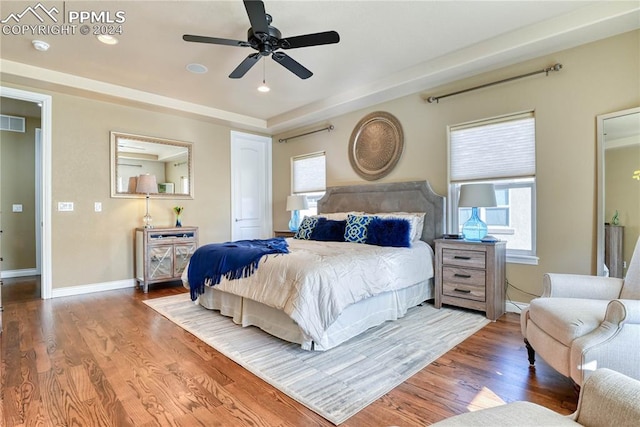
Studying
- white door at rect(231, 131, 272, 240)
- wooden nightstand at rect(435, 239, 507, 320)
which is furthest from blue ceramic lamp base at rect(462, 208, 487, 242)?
white door at rect(231, 131, 272, 240)

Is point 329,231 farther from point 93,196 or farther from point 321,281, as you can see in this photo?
point 93,196

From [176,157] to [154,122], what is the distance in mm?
614

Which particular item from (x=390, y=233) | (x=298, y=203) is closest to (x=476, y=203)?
(x=390, y=233)

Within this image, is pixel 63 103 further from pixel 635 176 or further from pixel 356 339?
pixel 635 176

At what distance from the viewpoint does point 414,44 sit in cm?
332

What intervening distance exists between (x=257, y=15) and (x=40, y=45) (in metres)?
2.59

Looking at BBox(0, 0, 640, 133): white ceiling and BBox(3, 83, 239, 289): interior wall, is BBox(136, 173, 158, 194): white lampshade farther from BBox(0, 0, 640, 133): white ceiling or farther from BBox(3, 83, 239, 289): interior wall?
BBox(0, 0, 640, 133): white ceiling

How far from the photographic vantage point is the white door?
5961mm

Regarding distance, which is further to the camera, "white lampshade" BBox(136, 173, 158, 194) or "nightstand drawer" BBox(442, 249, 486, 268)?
"white lampshade" BBox(136, 173, 158, 194)

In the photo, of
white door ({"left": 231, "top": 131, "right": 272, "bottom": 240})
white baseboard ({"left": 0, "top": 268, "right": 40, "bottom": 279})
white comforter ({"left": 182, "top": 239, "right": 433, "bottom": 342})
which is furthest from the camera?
white door ({"left": 231, "top": 131, "right": 272, "bottom": 240})

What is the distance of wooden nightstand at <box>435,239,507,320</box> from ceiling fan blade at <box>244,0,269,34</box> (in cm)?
275

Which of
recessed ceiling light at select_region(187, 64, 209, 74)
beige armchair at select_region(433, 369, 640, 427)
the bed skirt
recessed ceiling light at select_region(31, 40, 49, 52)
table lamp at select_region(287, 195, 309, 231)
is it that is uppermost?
recessed ceiling light at select_region(187, 64, 209, 74)

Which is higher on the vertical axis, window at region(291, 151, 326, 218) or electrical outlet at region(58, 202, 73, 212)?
window at region(291, 151, 326, 218)

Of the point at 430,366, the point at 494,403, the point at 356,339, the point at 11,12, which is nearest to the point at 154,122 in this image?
the point at 11,12
